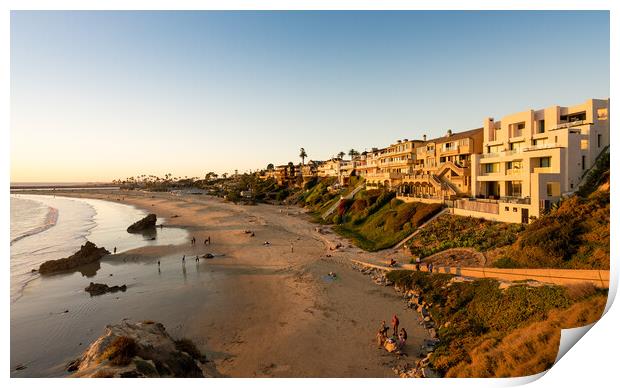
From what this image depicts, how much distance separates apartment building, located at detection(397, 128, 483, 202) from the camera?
39.4 meters

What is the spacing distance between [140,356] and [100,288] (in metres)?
16.9

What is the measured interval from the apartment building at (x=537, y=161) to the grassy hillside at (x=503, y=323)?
1151cm

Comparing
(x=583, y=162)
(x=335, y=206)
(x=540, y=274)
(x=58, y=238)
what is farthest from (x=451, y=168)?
(x=58, y=238)

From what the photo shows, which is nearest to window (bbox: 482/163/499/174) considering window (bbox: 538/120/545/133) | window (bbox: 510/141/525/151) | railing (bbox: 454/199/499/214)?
window (bbox: 510/141/525/151)

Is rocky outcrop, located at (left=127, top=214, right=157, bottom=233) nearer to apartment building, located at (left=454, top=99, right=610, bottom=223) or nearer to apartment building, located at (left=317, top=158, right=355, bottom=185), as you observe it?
apartment building, located at (left=317, top=158, right=355, bottom=185)

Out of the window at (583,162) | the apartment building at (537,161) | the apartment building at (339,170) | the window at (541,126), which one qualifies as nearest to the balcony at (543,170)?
the apartment building at (537,161)

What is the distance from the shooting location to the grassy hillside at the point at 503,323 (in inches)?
460

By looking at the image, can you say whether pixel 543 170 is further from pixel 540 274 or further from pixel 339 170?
pixel 339 170

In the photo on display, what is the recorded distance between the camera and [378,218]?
42750 millimetres

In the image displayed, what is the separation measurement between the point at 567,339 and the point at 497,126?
33410mm

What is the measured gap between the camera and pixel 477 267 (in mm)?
21500

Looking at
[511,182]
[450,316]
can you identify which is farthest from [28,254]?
[511,182]

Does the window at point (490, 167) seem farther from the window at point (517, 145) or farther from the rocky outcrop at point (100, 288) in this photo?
the rocky outcrop at point (100, 288)

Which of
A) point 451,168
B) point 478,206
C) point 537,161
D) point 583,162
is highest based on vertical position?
point 451,168
